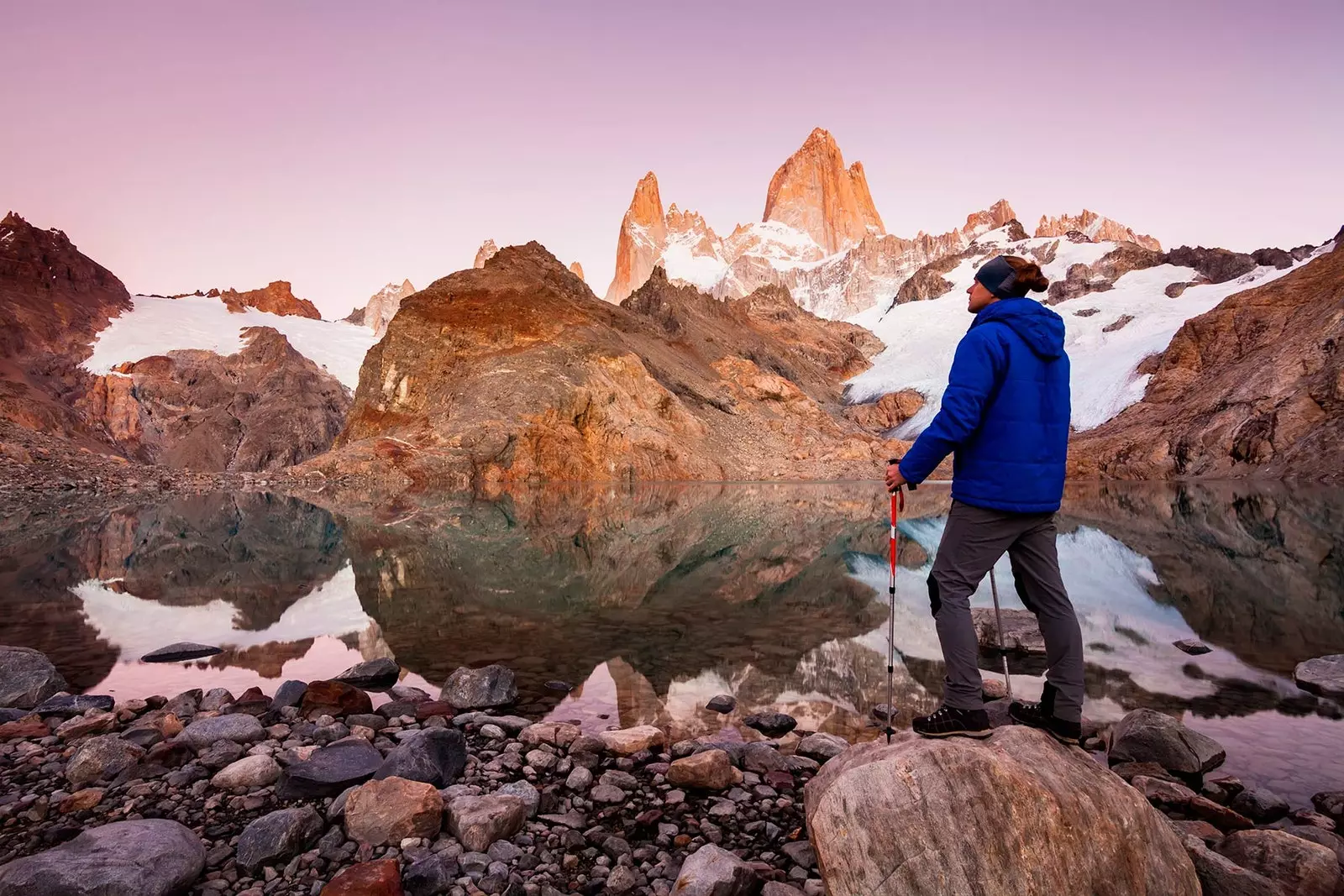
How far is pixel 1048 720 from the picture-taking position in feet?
17.4

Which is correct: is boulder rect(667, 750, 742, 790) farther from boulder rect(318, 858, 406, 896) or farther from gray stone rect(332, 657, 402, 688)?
gray stone rect(332, 657, 402, 688)

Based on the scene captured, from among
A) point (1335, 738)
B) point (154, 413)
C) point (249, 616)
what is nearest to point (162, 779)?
point (249, 616)

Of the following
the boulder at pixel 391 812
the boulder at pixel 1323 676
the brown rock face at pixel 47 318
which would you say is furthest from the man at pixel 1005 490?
the brown rock face at pixel 47 318

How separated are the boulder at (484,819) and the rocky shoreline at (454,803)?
17 millimetres

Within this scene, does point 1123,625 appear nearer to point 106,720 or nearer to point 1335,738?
point 1335,738

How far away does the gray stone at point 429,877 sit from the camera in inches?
184

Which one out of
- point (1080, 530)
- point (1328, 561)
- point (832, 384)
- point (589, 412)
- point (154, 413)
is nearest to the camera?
point (1328, 561)

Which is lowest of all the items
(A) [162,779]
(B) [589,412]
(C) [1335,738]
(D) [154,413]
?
(C) [1335,738]

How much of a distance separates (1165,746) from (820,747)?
11.0 ft

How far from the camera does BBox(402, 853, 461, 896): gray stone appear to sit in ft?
15.4

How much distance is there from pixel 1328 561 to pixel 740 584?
53.2ft

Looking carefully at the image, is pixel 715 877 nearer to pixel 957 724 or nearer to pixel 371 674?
pixel 957 724

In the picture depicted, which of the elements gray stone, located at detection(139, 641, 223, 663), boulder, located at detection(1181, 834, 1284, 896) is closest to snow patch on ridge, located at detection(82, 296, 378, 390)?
gray stone, located at detection(139, 641, 223, 663)

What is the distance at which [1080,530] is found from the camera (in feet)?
93.5
